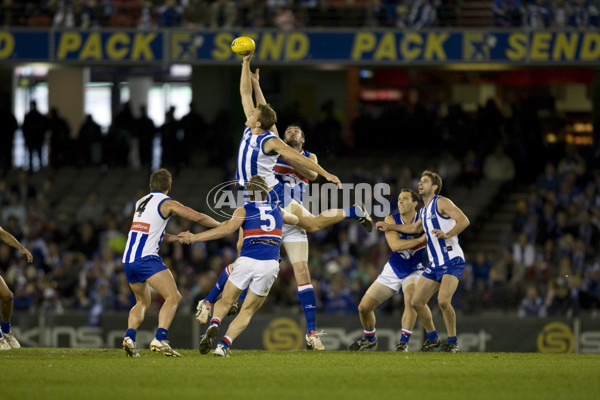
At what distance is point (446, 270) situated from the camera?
12.5 m

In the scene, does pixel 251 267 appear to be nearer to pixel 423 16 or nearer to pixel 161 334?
pixel 161 334

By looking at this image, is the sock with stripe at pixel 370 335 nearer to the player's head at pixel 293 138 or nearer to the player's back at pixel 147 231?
the player's head at pixel 293 138

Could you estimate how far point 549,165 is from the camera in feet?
73.6

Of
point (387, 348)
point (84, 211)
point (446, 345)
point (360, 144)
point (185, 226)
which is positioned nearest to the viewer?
point (446, 345)

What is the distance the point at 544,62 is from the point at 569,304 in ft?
19.9

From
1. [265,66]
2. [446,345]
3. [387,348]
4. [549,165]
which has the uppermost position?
[265,66]

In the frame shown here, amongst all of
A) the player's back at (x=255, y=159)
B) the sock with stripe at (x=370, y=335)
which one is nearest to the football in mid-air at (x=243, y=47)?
the player's back at (x=255, y=159)

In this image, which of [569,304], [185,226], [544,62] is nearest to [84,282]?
[185,226]

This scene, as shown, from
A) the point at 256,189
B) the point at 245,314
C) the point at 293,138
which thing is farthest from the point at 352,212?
the point at 245,314

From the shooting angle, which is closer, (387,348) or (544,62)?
(387,348)

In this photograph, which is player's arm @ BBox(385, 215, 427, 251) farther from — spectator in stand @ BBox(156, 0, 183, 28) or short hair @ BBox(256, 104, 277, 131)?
spectator in stand @ BBox(156, 0, 183, 28)

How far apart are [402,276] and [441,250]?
690mm

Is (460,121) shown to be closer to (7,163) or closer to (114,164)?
(114,164)

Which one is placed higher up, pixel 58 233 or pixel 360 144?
pixel 360 144
